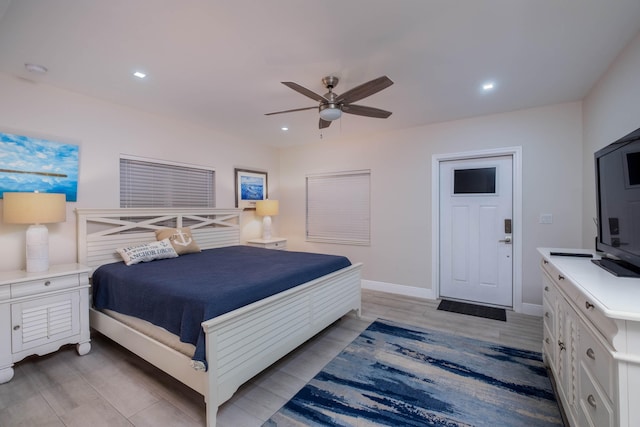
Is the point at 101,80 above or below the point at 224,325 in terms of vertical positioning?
above

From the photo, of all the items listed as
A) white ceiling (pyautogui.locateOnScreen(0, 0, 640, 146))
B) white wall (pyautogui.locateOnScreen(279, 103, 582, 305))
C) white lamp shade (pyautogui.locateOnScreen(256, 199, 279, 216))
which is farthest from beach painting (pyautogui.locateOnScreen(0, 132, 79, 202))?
white wall (pyautogui.locateOnScreen(279, 103, 582, 305))

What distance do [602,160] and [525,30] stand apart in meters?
1.07

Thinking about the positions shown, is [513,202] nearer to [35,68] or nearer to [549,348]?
[549,348]

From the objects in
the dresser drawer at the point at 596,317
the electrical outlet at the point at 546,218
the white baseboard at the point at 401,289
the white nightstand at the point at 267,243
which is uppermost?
the electrical outlet at the point at 546,218

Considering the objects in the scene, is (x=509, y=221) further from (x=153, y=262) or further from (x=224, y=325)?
(x=153, y=262)

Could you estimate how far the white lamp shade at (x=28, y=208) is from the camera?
2.41 metres

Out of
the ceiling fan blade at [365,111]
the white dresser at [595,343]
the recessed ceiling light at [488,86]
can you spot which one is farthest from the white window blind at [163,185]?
the white dresser at [595,343]

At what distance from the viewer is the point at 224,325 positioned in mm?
1815

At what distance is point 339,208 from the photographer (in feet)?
16.8

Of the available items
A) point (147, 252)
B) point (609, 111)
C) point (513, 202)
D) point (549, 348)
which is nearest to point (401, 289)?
point (513, 202)

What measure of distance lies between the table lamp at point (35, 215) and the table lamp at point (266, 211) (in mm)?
2680

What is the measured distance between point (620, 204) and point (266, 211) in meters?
4.26

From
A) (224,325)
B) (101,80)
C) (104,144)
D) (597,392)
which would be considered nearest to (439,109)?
(597,392)

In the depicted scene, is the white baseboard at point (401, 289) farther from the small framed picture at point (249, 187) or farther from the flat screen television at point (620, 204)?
the small framed picture at point (249, 187)
